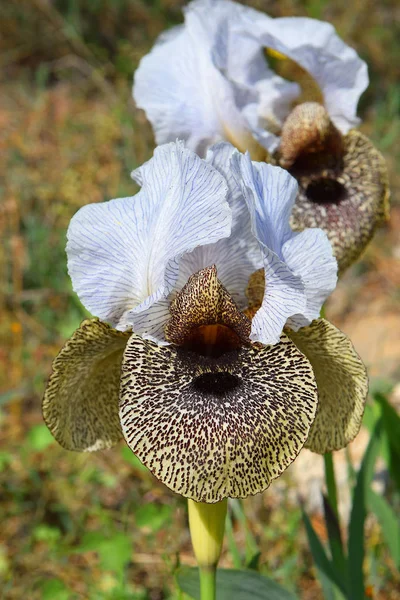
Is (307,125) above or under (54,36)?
above

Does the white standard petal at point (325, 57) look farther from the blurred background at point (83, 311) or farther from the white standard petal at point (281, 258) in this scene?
the blurred background at point (83, 311)

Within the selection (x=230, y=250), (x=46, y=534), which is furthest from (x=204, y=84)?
(x=46, y=534)

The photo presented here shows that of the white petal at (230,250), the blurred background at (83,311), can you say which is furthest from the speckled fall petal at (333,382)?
the blurred background at (83,311)

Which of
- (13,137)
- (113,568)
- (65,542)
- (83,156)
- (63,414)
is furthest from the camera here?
(13,137)

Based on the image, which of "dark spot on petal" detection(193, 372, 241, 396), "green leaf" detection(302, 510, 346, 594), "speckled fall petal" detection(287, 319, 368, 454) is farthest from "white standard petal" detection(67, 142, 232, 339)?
"green leaf" detection(302, 510, 346, 594)

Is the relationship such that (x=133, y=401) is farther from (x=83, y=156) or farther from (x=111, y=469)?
→ (x=83, y=156)

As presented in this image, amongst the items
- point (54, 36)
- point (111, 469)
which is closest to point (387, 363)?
point (111, 469)

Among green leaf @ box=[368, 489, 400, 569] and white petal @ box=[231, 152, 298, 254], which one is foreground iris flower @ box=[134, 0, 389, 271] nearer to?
white petal @ box=[231, 152, 298, 254]
